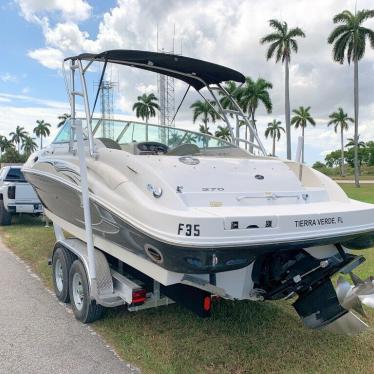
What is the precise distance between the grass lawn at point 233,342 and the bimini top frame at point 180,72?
183 centimetres

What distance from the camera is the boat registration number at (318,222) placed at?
3.30 meters

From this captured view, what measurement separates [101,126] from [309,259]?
286cm

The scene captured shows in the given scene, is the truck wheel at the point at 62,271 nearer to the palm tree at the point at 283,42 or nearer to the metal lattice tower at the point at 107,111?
the metal lattice tower at the point at 107,111

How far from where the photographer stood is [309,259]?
3658mm

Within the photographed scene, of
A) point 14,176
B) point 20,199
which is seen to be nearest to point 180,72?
point 20,199

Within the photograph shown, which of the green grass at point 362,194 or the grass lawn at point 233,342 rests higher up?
the grass lawn at point 233,342

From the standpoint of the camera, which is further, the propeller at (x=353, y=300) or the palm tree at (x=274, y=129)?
the palm tree at (x=274, y=129)

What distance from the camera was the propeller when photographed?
3361mm

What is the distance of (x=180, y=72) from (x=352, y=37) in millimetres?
34203

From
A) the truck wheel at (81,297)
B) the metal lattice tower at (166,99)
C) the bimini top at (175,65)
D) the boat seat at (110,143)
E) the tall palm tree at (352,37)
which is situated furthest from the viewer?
the tall palm tree at (352,37)

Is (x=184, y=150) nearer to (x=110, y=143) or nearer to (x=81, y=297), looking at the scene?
(x=110, y=143)

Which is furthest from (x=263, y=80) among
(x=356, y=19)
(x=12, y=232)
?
(x=12, y=232)

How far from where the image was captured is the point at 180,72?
5.59 m

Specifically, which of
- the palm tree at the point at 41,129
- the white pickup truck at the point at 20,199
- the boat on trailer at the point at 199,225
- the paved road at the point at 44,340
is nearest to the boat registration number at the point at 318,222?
the boat on trailer at the point at 199,225
